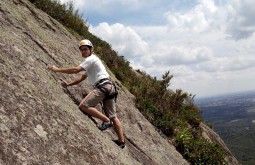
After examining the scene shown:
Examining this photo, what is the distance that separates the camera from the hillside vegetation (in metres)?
14.3

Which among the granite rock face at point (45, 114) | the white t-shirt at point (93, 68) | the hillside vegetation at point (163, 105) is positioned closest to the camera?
the granite rock face at point (45, 114)

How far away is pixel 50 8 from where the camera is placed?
15703 mm

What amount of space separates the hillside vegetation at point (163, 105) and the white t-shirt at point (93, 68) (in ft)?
18.5

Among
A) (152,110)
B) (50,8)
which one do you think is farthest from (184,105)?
(50,8)

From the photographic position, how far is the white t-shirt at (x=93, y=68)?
851cm

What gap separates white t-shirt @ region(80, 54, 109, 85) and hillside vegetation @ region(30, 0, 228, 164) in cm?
564

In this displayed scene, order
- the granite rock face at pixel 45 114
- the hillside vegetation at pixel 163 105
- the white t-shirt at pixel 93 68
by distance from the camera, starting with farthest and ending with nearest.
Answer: the hillside vegetation at pixel 163 105, the white t-shirt at pixel 93 68, the granite rock face at pixel 45 114

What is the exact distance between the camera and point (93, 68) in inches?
340

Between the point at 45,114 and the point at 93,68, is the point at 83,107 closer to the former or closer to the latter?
the point at 93,68

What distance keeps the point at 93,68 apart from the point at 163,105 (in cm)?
789

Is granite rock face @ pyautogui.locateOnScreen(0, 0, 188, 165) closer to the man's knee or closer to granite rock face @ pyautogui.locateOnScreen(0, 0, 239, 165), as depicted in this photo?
granite rock face @ pyautogui.locateOnScreen(0, 0, 239, 165)

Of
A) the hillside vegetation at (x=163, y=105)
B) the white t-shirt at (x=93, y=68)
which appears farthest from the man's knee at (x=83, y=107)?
the hillside vegetation at (x=163, y=105)

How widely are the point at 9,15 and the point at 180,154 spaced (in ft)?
26.9

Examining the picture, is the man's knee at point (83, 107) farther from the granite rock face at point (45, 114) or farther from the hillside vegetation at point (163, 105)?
the hillside vegetation at point (163, 105)
